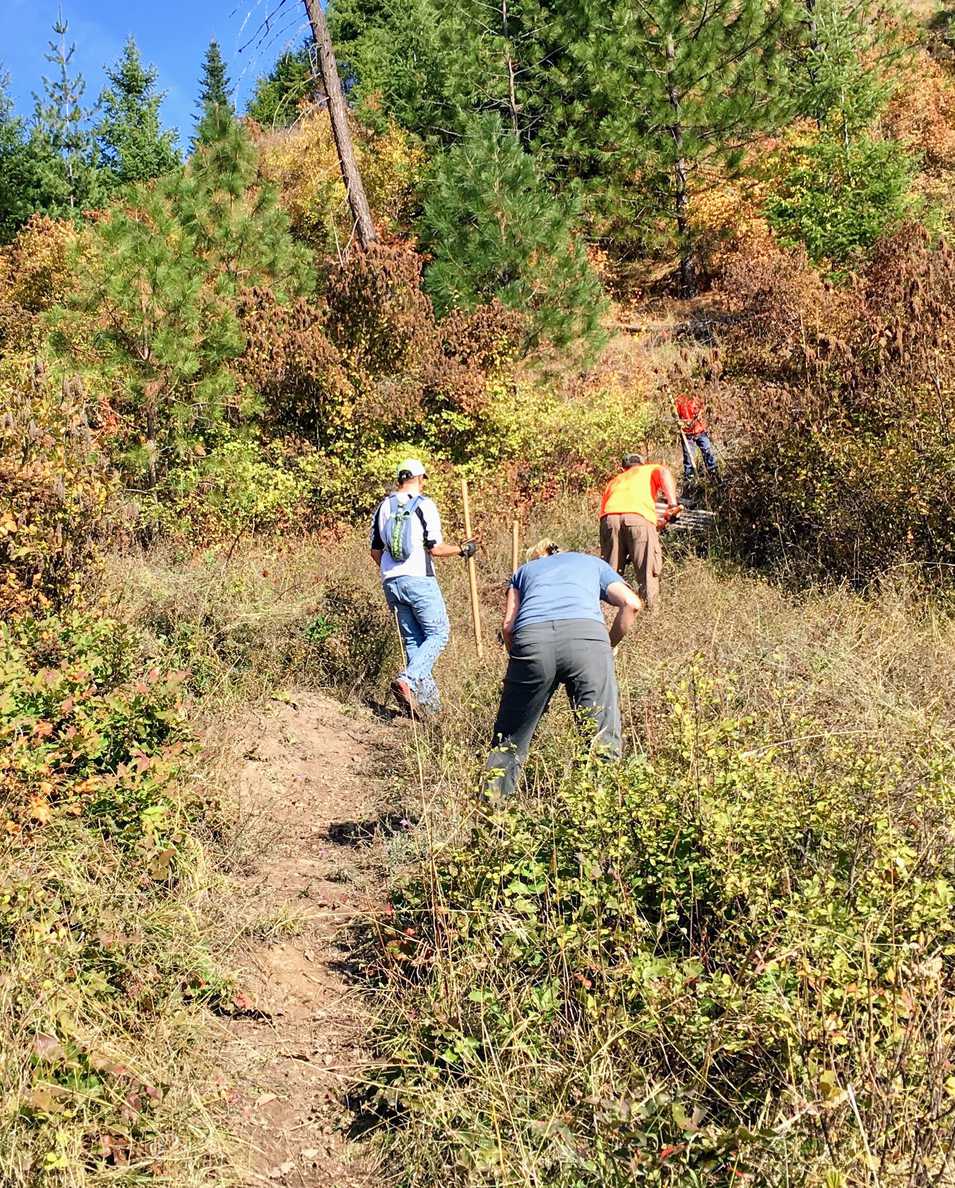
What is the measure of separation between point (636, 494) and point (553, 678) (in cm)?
365

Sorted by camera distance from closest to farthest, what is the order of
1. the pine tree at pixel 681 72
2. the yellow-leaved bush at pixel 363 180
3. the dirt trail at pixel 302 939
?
the dirt trail at pixel 302 939, the pine tree at pixel 681 72, the yellow-leaved bush at pixel 363 180

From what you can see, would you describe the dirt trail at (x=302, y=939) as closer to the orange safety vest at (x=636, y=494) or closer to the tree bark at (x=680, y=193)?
the orange safety vest at (x=636, y=494)

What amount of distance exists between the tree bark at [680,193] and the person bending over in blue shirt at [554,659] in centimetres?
1536

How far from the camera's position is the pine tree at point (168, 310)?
10359mm

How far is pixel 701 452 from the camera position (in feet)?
35.3

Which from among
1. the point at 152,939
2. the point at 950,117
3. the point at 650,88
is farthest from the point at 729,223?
the point at 152,939

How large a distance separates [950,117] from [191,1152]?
24.8 meters

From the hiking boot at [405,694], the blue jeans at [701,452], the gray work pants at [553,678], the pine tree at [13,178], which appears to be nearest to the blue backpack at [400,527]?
the hiking boot at [405,694]

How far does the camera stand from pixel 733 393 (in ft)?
38.8

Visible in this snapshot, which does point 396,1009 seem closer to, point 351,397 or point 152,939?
point 152,939

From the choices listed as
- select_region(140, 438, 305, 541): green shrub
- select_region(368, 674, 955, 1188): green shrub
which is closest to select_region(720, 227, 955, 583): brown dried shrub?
select_region(368, 674, 955, 1188): green shrub

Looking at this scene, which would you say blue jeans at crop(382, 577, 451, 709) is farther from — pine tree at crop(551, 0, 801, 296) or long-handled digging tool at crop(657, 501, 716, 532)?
pine tree at crop(551, 0, 801, 296)

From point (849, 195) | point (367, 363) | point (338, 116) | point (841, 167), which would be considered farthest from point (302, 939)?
point (841, 167)

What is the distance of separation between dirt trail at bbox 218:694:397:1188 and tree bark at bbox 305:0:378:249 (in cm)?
889
